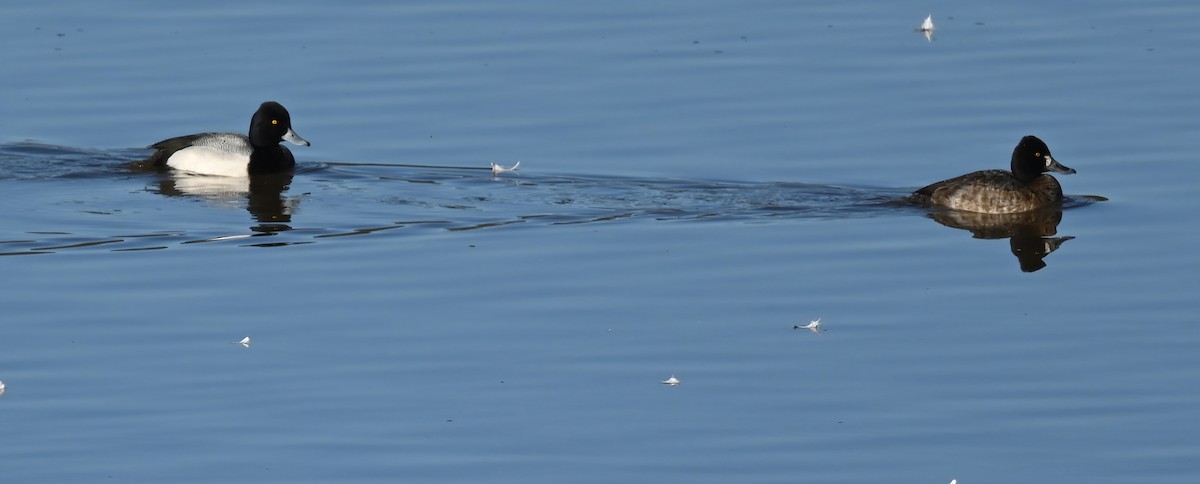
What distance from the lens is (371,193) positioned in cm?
1556

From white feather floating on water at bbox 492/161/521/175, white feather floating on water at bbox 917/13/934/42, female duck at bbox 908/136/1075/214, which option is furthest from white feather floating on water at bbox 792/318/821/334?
white feather floating on water at bbox 917/13/934/42

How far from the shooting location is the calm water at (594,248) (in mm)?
9141

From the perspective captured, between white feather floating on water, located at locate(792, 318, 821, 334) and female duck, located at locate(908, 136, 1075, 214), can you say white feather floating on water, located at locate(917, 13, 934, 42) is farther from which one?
white feather floating on water, located at locate(792, 318, 821, 334)

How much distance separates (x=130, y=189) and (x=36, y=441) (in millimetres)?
7368

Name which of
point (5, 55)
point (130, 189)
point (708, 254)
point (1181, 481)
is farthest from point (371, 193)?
point (1181, 481)

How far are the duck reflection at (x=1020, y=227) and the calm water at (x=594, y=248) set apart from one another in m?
0.05

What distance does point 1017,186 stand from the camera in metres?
15.5

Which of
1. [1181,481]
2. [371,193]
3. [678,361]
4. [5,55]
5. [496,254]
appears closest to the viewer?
[1181,481]

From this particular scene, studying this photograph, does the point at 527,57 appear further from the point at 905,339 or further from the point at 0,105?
the point at 905,339

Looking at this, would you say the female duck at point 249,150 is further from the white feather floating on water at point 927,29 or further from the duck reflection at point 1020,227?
the white feather floating on water at point 927,29

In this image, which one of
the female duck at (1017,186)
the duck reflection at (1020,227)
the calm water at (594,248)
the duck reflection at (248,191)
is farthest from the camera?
the duck reflection at (248,191)

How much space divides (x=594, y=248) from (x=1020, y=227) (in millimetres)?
3509

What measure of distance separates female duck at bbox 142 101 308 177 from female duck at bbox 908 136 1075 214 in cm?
565

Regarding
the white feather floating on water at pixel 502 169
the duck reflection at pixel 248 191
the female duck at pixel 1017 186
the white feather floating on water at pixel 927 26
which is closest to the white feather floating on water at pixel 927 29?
the white feather floating on water at pixel 927 26
